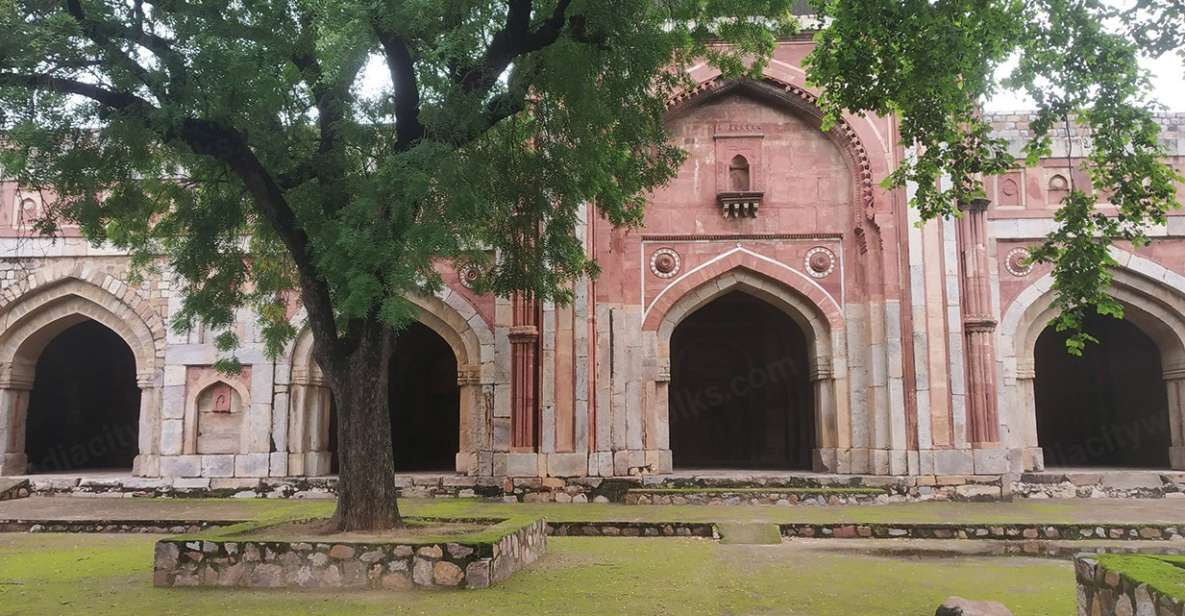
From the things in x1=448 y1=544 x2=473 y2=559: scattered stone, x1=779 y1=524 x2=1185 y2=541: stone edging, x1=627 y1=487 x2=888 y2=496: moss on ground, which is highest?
x1=448 y1=544 x2=473 y2=559: scattered stone

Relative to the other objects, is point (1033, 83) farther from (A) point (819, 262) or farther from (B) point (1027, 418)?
(B) point (1027, 418)

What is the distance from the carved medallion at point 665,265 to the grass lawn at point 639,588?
584 cm

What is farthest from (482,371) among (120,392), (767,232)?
(120,392)

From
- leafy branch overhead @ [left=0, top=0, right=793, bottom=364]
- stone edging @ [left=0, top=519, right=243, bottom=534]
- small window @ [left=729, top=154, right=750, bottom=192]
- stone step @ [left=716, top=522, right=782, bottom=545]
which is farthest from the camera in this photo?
small window @ [left=729, top=154, right=750, bottom=192]

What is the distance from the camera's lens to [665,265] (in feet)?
44.1

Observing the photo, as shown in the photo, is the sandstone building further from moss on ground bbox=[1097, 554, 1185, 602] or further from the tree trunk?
moss on ground bbox=[1097, 554, 1185, 602]

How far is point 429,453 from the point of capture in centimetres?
1867

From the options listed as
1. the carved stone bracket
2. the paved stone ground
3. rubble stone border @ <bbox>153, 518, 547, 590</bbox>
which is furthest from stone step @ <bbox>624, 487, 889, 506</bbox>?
rubble stone border @ <bbox>153, 518, 547, 590</bbox>

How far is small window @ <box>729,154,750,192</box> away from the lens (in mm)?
13633

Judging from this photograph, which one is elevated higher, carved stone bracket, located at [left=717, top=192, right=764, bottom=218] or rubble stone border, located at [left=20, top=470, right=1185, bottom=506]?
carved stone bracket, located at [left=717, top=192, right=764, bottom=218]

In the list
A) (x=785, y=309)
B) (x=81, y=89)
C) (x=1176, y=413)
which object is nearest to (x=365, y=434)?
(x=81, y=89)

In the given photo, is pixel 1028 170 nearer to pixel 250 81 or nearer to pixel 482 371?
pixel 482 371

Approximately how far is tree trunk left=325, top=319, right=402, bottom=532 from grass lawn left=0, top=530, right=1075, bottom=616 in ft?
3.70

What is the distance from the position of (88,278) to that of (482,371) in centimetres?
632
